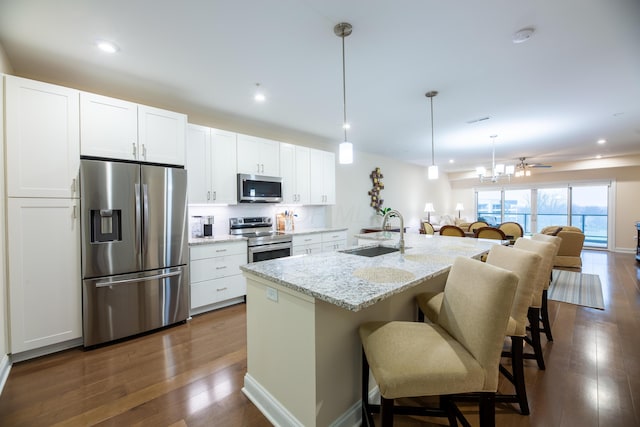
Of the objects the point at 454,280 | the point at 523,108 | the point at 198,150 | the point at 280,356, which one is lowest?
the point at 280,356

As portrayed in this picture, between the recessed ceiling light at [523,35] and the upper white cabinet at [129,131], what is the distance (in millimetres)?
3247

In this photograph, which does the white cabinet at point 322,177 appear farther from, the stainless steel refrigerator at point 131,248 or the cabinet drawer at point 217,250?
the stainless steel refrigerator at point 131,248

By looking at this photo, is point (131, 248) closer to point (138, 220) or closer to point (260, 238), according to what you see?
point (138, 220)

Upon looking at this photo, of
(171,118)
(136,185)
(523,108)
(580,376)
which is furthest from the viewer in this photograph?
(523,108)

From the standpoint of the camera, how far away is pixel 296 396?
147 cm

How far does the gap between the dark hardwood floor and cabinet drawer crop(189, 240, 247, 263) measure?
0.79m

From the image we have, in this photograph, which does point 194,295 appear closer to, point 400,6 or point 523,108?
point 400,6

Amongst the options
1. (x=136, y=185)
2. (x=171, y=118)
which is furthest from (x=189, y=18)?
(x=136, y=185)

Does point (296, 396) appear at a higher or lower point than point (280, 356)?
lower

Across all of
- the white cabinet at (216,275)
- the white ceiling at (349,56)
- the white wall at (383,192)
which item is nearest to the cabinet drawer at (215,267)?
the white cabinet at (216,275)

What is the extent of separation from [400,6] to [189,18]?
1.44 meters

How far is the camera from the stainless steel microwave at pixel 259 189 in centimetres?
371

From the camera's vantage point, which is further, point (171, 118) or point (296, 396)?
point (171, 118)

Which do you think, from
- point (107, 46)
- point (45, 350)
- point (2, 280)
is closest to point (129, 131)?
point (107, 46)
